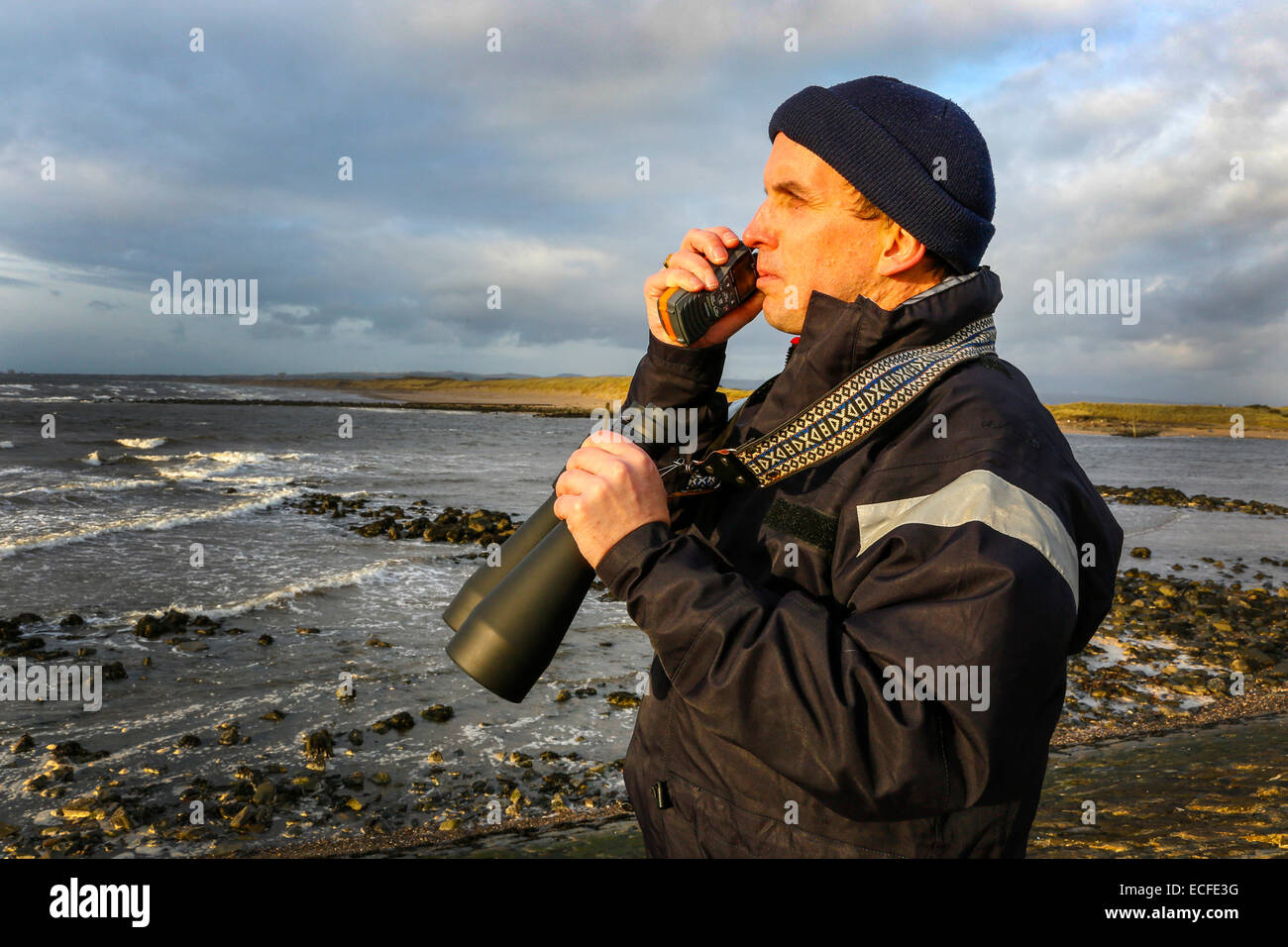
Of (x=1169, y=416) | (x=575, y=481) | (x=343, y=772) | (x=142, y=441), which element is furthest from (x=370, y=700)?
(x=1169, y=416)

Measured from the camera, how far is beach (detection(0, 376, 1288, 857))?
520cm

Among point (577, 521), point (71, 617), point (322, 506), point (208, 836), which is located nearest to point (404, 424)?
point (322, 506)

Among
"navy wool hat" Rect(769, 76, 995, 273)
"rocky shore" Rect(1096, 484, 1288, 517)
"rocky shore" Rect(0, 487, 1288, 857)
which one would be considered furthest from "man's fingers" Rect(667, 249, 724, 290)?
"rocky shore" Rect(1096, 484, 1288, 517)

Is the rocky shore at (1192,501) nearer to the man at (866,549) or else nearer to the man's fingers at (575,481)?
the man at (866,549)

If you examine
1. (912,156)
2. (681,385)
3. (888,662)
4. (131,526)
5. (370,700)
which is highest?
(912,156)

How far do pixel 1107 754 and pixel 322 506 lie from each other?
51.5 ft

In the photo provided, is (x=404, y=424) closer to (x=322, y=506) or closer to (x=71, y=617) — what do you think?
(x=322, y=506)

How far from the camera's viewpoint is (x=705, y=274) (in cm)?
236

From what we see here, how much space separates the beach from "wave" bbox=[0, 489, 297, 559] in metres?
0.09

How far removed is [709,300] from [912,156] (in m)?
0.66

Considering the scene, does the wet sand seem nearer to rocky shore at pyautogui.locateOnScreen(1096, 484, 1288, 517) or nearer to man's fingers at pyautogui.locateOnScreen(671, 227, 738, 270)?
man's fingers at pyautogui.locateOnScreen(671, 227, 738, 270)

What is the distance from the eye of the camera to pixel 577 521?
1.75 meters

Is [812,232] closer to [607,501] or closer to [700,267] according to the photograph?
[700,267]
